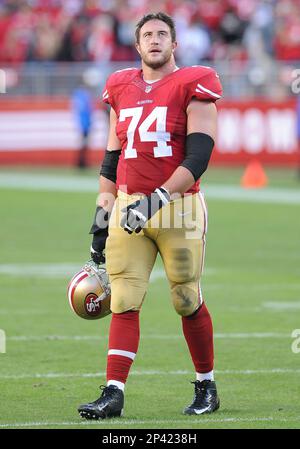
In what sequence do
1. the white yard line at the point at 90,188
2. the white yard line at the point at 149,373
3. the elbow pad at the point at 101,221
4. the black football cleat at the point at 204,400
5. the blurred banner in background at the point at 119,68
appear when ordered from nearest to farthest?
1. the black football cleat at the point at 204,400
2. the elbow pad at the point at 101,221
3. the white yard line at the point at 149,373
4. the white yard line at the point at 90,188
5. the blurred banner in background at the point at 119,68

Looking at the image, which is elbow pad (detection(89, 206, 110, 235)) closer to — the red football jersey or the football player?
the football player

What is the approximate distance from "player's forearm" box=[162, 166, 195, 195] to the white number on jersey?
0.17 meters

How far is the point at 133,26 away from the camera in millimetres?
23922

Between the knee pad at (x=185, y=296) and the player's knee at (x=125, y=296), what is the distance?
172 millimetres

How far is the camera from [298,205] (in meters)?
17.1

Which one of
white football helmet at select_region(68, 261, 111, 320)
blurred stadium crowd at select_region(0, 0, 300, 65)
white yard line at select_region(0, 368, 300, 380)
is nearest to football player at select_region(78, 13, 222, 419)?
white football helmet at select_region(68, 261, 111, 320)

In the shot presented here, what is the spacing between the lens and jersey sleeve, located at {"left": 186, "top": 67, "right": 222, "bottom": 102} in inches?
235

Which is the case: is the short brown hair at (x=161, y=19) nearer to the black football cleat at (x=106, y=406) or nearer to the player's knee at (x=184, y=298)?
the player's knee at (x=184, y=298)

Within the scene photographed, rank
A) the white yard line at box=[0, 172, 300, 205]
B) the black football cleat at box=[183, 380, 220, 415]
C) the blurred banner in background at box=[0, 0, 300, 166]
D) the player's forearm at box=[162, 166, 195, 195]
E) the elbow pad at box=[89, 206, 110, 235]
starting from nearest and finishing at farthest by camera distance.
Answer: the player's forearm at box=[162, 166, 195, 195] → the black football cleat at box=[183, 380, 220, 415] → the elbow pad at box=[89, 206, 110, 235] → the white yard line at box=[0, 172, 300, 205] → the blurred banner in background at box=[0, 0, 300, 166]

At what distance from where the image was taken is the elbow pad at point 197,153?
5.95 meters

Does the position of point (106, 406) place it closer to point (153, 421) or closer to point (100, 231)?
point (153, 421)

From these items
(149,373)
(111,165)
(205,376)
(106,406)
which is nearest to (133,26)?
(149,373)

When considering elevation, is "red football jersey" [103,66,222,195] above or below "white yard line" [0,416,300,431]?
above

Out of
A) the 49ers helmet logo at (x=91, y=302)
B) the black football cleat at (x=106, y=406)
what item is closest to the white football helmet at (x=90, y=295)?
the 49ers helmet logo at (x=91, y=302)
